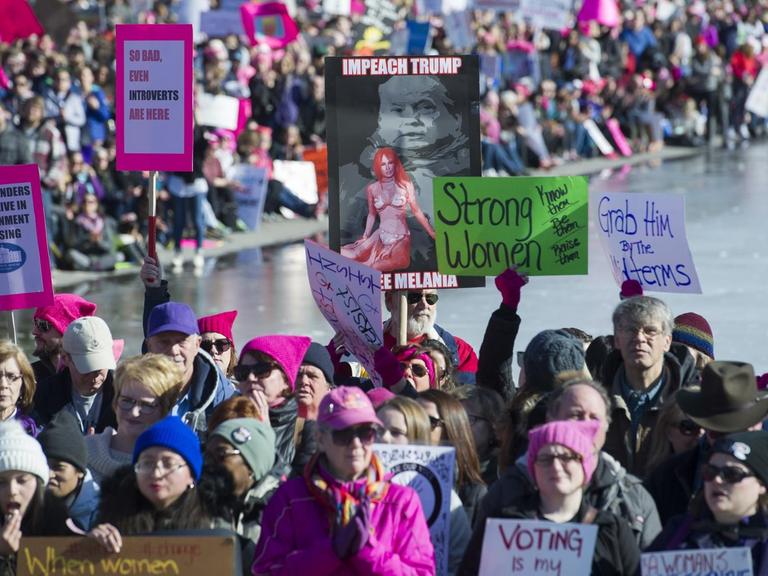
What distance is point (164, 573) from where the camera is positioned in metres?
5.36

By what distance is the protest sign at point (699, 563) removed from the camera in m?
5.24

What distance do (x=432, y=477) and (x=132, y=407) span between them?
1274 millimetres

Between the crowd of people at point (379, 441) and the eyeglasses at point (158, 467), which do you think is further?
the eyeglasses at point (158, 467)

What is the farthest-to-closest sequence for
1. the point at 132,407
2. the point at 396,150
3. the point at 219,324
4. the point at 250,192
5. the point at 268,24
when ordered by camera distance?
the point at 268,24 < the point at 250,192 < the point at 396,150 < the point at 219,324 < the point at 132,407

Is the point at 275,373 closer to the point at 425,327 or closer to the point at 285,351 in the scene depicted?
the point at 285,351

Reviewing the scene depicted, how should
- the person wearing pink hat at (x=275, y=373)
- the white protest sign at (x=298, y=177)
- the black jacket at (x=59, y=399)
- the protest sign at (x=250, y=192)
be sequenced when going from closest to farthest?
the person wearing pink hat at (x=275, y=373), the black jacket at (x=59, y=399), the protest sign at (x=250, y=192), the white protest sign at (x=298, y=177)

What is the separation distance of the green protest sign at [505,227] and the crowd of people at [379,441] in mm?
628

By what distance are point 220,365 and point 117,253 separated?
1130 cm

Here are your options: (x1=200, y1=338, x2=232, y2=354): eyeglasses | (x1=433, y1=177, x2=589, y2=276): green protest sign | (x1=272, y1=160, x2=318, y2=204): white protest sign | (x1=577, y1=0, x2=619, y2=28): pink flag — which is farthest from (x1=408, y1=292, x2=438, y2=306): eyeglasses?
(x1=577, y1=0, x2=619, y2=28): pink flag

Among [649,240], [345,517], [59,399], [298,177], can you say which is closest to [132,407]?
[59,399]

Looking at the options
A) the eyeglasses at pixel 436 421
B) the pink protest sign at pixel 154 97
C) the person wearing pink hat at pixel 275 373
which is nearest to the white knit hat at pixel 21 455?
the person wearing pink hat at pixel 275 373

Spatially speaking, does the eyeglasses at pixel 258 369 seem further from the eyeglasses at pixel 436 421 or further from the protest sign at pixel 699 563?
the protest sign at pixel 699 563

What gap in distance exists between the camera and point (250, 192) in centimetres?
2128

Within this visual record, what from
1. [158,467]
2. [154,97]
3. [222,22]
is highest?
[222,22]
